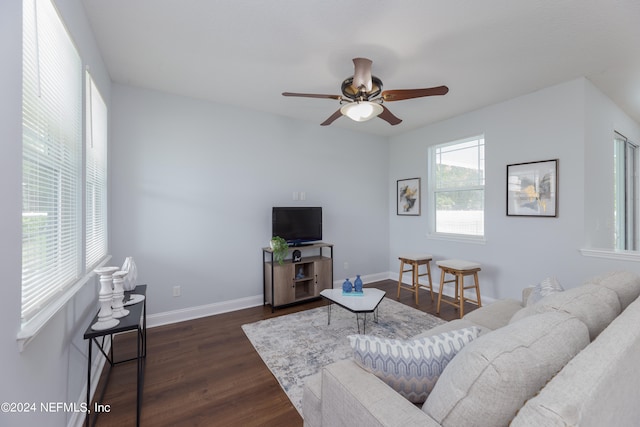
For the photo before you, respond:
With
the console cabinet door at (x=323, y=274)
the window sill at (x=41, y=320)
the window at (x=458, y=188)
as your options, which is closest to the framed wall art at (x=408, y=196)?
the window at (x=458, y=188)

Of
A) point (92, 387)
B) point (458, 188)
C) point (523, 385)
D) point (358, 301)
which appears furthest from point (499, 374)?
point (458, 188)

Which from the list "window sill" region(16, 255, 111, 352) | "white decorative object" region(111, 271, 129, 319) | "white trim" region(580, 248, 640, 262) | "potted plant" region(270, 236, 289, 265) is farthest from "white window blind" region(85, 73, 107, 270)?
"white trim" region(580, 248, 640, 262)

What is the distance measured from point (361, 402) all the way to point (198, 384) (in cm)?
168

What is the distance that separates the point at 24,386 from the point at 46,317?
255 mm

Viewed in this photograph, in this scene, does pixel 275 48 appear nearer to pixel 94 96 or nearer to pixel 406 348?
pixel 94 96

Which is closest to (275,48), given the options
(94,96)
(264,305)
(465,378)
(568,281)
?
(94,96)

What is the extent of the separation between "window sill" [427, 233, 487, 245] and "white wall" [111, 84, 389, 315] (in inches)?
57.3

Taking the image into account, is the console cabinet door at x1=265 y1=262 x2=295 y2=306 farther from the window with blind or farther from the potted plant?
the window with blind

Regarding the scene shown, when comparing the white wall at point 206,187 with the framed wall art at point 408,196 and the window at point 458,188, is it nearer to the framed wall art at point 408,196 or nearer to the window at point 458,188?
the framed wall art at point 408,196

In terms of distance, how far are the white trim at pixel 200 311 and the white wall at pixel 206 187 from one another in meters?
0.05

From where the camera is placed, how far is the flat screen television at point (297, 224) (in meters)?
3.72

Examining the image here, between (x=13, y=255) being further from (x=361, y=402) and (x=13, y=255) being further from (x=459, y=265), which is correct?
(x=459, y=265)

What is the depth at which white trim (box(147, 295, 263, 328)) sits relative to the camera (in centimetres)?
306

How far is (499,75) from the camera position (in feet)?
8.96
